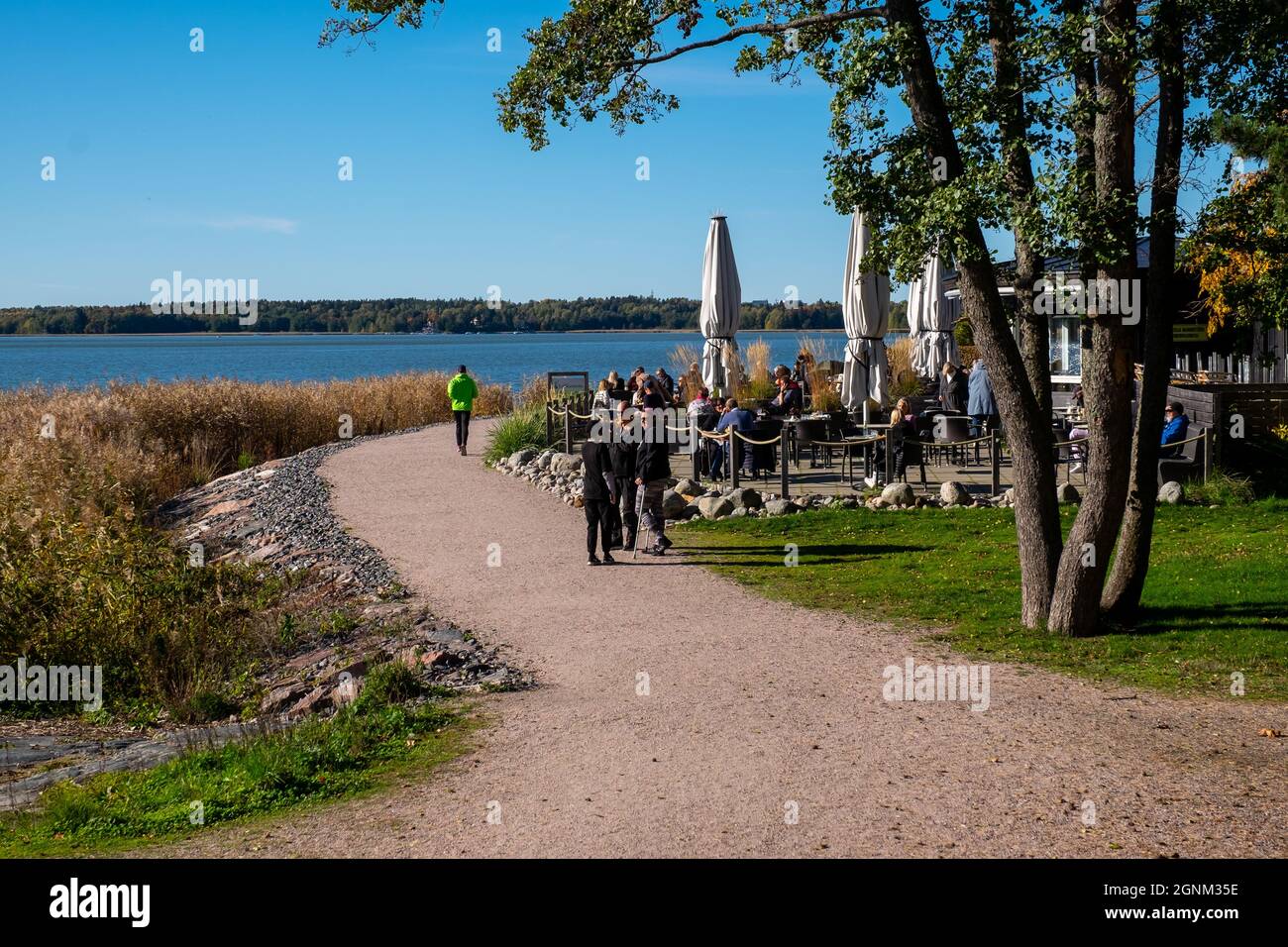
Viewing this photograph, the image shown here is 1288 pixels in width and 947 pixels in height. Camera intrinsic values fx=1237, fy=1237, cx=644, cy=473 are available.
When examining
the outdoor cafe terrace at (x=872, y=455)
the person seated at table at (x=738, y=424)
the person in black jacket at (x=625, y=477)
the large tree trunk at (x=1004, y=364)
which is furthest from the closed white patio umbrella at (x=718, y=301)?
the large tree trunk at (x=1004, y=364)

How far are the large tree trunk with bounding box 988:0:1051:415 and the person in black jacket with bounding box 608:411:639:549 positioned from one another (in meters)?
5.13

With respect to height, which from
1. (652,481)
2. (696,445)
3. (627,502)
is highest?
(696,445)

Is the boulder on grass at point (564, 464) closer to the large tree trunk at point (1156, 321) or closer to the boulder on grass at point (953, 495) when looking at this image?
the boulder on grass at point (953, 495)

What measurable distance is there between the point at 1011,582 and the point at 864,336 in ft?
28.7

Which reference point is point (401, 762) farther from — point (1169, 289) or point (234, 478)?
point (234, 478)

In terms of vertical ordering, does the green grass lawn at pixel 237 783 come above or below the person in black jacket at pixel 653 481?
below

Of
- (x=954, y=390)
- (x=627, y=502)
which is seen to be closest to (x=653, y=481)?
(x=627, y=502)

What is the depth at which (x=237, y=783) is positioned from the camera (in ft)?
23.4

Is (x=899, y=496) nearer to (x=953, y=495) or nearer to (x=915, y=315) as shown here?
(x=953, y=495)

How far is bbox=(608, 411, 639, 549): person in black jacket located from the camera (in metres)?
14.1

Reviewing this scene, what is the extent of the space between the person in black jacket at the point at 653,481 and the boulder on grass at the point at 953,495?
13.8ft

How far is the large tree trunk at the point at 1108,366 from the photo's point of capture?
879cm
